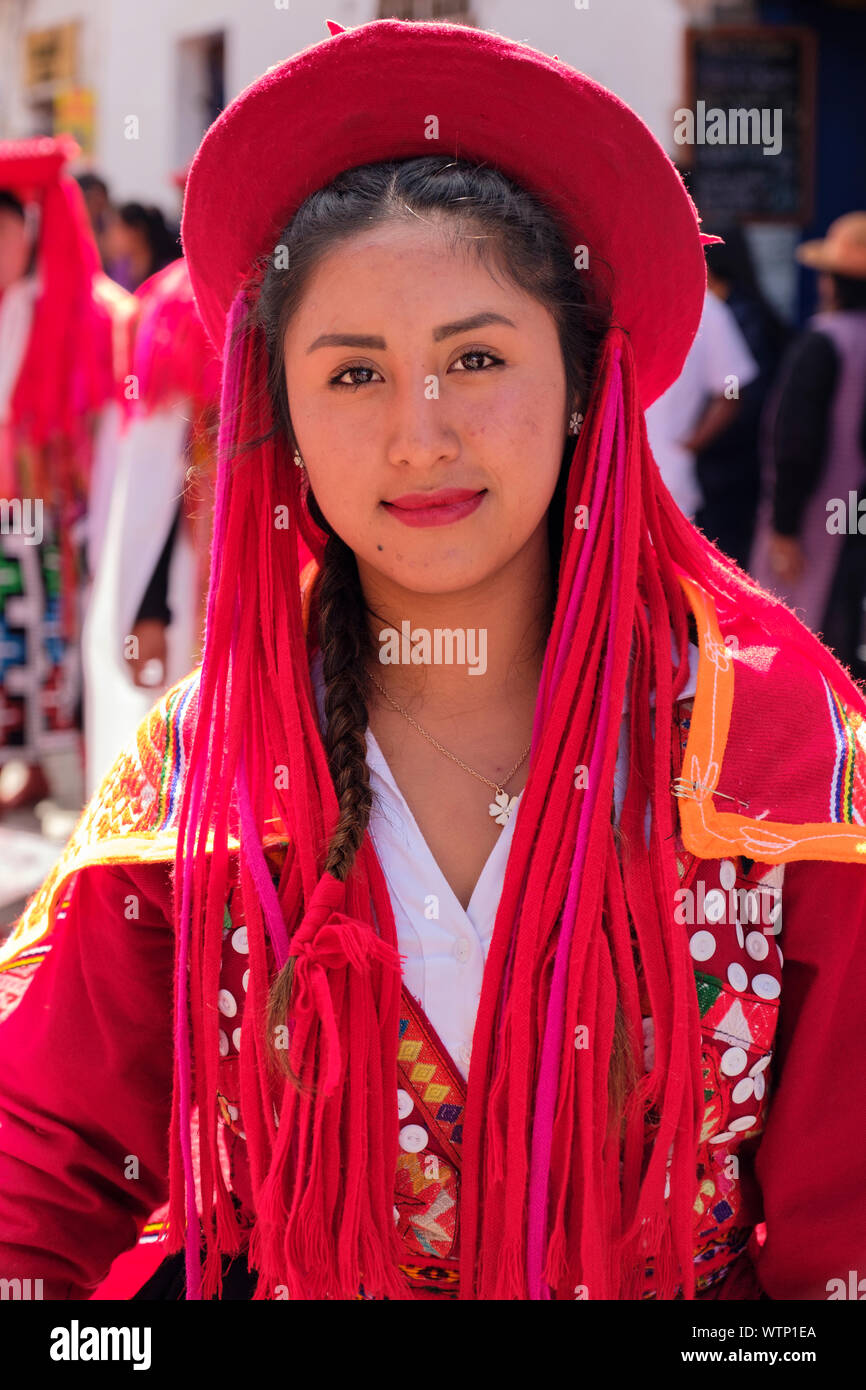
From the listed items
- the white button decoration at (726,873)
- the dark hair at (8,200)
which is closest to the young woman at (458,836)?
the white button decoration at (726,873)

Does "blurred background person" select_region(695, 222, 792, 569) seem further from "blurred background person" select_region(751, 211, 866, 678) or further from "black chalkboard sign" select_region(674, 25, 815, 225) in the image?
"black chalkboard sign" select_region(674, 25, 815, 225)

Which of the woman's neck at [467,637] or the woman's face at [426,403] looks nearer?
the woman's face at [426,403]

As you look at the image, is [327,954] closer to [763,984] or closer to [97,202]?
[763,984]

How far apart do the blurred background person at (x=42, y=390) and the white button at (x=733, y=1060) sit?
392 cm

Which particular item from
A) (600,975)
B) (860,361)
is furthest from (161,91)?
(600,975)

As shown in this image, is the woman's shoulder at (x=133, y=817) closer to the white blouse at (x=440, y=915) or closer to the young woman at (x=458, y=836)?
the young woman at (x=458, y=836)

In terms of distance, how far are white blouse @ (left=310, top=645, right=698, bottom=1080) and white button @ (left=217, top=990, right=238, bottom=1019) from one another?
18 centimetres

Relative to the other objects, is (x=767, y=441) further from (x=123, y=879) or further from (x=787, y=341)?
(x=123, y=879)

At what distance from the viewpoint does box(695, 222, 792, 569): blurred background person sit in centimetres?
570

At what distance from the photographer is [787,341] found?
665cm

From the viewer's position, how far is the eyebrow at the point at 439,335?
1.39 m

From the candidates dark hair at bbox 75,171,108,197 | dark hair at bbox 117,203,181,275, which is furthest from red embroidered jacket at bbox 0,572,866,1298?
dark hair at bbox 75,171,108,197

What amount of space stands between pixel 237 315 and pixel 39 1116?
87 centimetres

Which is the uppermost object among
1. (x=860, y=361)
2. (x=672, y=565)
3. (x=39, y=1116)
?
(x=860, y=361)
